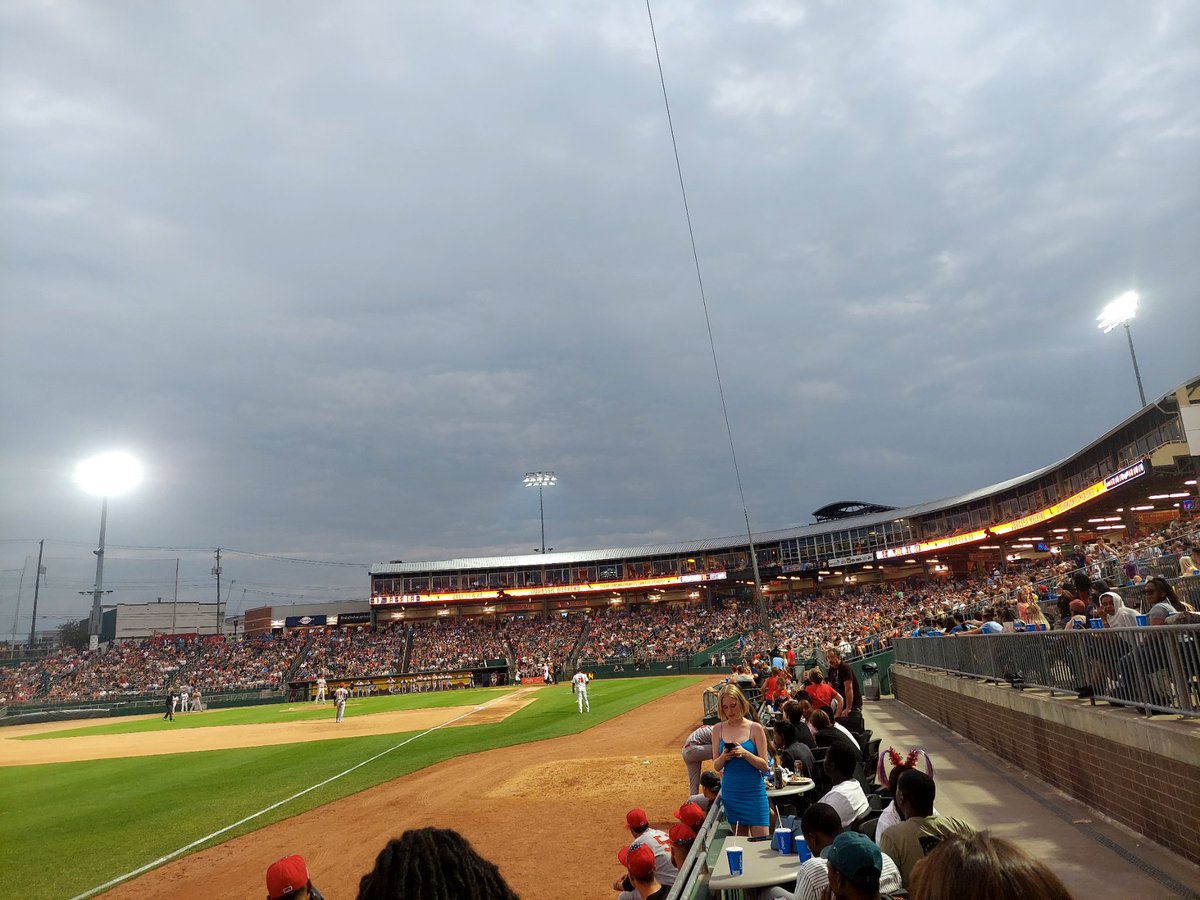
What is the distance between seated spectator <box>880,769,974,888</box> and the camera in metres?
4.45

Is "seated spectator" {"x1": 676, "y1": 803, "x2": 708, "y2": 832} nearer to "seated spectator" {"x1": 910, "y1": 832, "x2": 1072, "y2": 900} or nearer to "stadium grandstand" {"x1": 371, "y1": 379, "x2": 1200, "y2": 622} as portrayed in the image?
"seated spectator" {"x1": 910, "y1": 832, "x2": 1072, "y2": 900}

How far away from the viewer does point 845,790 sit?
235 inches

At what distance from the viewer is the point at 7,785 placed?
21844 mm

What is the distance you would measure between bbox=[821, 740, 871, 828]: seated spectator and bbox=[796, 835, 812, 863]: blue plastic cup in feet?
1.23

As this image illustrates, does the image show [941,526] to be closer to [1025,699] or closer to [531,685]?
[531,685]

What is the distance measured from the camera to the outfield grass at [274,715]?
128ft

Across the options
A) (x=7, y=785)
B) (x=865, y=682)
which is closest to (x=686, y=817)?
(x=865, y=682)

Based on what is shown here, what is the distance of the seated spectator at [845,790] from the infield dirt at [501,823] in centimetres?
454

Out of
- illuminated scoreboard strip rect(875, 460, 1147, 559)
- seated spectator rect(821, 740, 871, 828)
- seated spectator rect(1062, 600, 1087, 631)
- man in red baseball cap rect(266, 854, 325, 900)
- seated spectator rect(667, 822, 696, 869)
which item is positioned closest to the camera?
man in red baseball cap rect(266, 854, 325, 900)

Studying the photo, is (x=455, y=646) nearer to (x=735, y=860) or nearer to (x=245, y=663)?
(x=245, y=663)

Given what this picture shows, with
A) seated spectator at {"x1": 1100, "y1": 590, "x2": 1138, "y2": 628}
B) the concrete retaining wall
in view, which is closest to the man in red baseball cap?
the concrete retaining wall

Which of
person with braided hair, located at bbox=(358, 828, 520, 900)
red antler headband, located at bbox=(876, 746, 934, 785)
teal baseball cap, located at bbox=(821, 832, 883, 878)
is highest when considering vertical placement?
person with braided hair, located at bbox=(358, 828, 520, 900)

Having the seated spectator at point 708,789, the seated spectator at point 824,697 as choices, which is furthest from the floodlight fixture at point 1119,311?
the seated spectator at point 708,789

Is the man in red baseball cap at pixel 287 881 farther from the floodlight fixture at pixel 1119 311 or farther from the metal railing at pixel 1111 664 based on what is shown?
the floodlight fixture at pixel 1119 311
